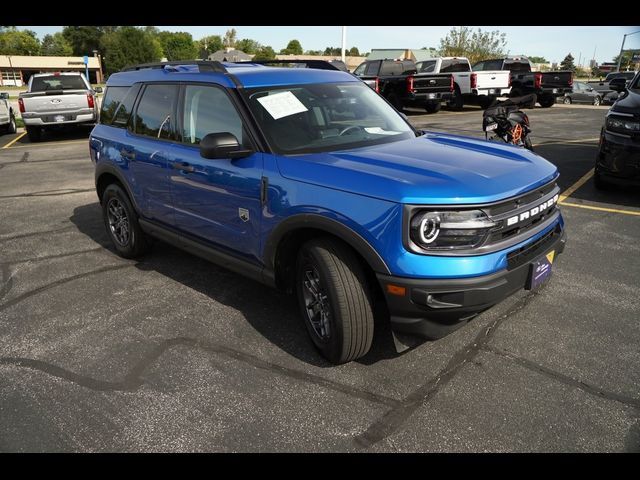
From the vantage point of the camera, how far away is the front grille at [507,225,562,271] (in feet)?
9.04

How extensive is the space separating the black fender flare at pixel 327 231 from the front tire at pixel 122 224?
2.07 meters

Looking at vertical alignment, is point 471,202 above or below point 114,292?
above

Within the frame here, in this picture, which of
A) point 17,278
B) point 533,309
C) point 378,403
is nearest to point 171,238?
point 17,278

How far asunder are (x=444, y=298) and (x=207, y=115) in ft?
7.61

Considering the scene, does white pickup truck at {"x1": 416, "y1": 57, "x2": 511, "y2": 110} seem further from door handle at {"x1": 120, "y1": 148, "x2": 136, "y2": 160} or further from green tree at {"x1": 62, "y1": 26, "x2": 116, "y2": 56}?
green tree at {"x1": 62, "y1": 26, "x2": 116, "y2": 56}

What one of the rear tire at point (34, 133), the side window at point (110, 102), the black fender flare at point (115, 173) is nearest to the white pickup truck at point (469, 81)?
the rear tire at point (34, 133)

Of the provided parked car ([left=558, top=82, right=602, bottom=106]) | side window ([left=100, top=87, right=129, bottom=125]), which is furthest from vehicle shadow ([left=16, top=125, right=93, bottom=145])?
parked car ([left=558, top=82, right=602, bottom=106])

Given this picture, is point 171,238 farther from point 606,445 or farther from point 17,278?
point 606,445

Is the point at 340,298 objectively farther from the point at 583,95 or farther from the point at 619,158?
A: the point at 583,95

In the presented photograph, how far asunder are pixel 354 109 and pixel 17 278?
3.48 m

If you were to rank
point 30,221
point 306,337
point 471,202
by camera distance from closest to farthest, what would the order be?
point 471,202, point 306,337, point 30,221

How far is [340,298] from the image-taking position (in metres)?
2.82

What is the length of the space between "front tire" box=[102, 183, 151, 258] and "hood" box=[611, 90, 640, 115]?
235 inches
